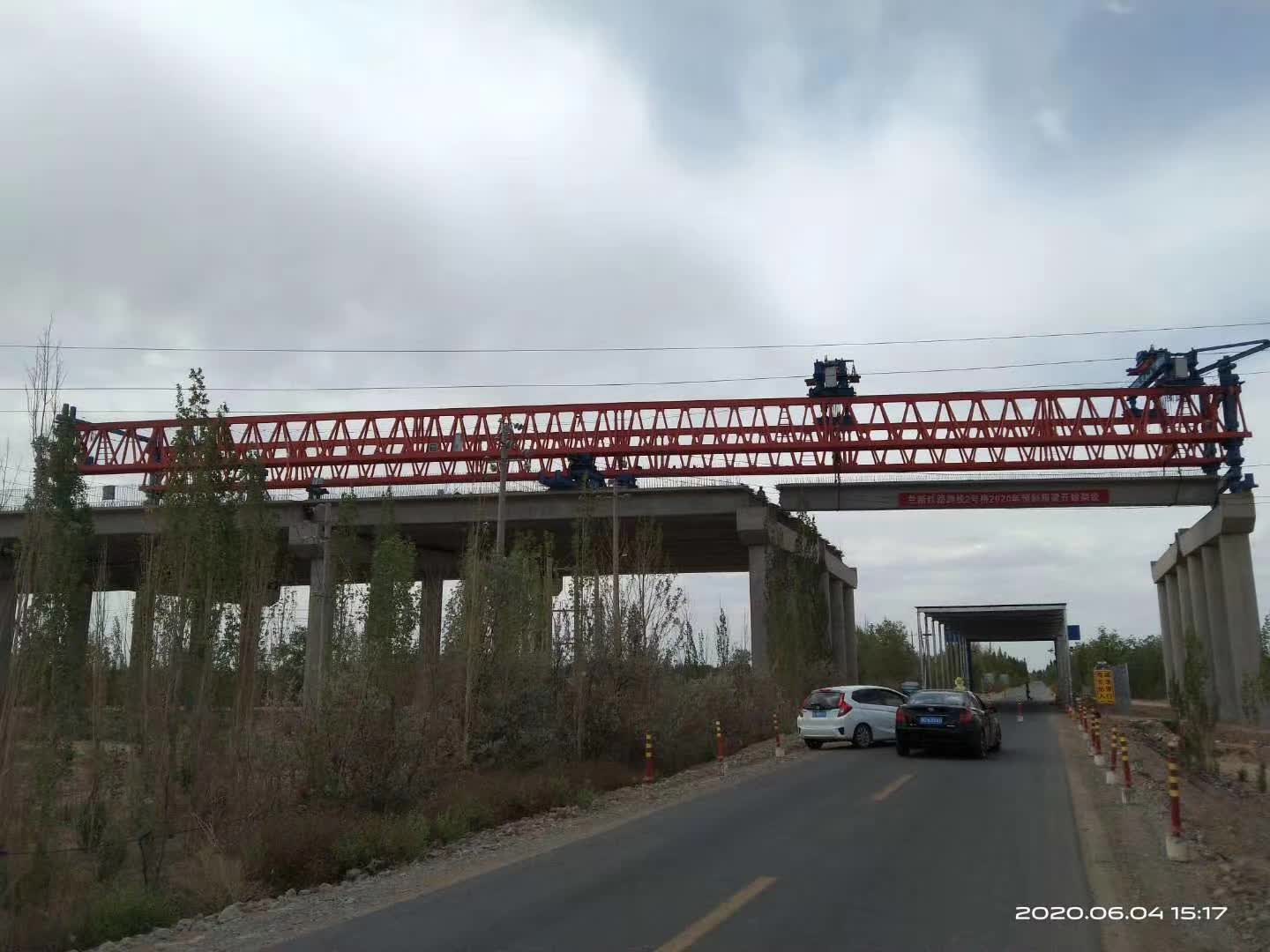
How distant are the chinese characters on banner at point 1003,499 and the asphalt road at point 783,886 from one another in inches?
1152

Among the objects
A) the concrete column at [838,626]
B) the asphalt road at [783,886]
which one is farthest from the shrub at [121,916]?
the concrete column at [838,626]

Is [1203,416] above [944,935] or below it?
above

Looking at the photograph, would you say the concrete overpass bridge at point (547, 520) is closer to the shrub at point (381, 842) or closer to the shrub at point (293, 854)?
the shrub at point (381, 842)

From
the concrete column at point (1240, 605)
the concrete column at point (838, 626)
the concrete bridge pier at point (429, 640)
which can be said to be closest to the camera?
the concrete bridge pier at point (429, 640)

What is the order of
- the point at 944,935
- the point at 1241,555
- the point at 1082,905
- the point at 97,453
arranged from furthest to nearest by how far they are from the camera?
the point at 97,453 → the point at 1241,555 → the point at 1082,905 → the point at 944,935

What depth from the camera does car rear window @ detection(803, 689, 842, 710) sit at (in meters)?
26.9

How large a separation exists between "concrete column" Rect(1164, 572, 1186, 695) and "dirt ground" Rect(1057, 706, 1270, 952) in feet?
109

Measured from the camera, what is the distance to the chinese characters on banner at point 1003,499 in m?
43.1

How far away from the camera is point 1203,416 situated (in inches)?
1757

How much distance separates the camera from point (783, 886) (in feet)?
30.6

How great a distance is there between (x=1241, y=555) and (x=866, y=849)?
36322mm

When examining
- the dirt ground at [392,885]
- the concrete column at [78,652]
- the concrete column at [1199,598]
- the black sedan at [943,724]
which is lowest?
the dirt ground at [392,885]

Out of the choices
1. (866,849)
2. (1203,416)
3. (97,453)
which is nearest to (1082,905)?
(866,849)

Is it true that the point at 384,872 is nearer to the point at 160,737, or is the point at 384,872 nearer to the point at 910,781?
A: the point at 160,737
